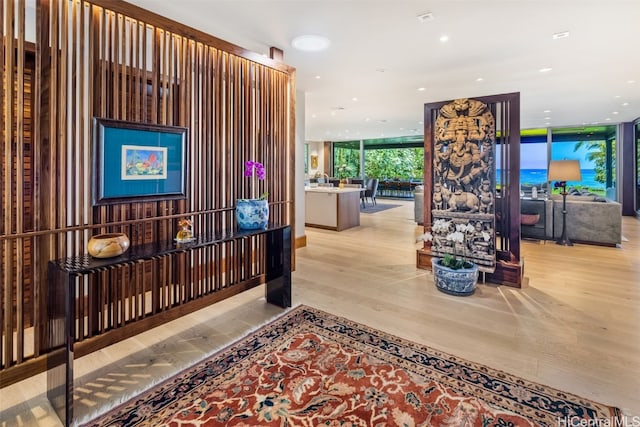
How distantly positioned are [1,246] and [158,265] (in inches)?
41.4

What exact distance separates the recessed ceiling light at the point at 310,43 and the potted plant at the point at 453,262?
8.13 ft

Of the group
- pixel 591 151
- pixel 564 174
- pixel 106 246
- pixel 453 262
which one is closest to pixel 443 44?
pixel 453 262

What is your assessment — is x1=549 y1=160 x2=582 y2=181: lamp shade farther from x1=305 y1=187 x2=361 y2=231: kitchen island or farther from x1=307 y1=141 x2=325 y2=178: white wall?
x1=307 y1=141 x2=325 y2=178: white wall

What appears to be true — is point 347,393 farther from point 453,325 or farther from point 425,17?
point 425,17

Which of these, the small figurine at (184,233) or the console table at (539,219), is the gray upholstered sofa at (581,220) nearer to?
the console table at (539,219)

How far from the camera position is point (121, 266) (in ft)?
7.01

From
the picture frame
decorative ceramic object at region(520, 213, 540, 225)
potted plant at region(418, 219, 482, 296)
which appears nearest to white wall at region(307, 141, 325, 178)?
decorative ceramic object at region(520, 213, 540, 225)

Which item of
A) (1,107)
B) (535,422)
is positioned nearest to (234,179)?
(1,107)

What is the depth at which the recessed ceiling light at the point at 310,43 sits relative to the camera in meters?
3.59

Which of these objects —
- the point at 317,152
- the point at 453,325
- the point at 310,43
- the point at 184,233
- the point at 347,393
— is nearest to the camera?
the point at 347,393

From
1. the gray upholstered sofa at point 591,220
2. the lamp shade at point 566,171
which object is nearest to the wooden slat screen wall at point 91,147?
the lamp shade at point 566,171

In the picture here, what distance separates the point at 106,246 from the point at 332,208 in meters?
5.42

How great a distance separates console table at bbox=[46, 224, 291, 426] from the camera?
1833 mm

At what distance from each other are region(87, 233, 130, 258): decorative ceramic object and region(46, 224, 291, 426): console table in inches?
1.5
